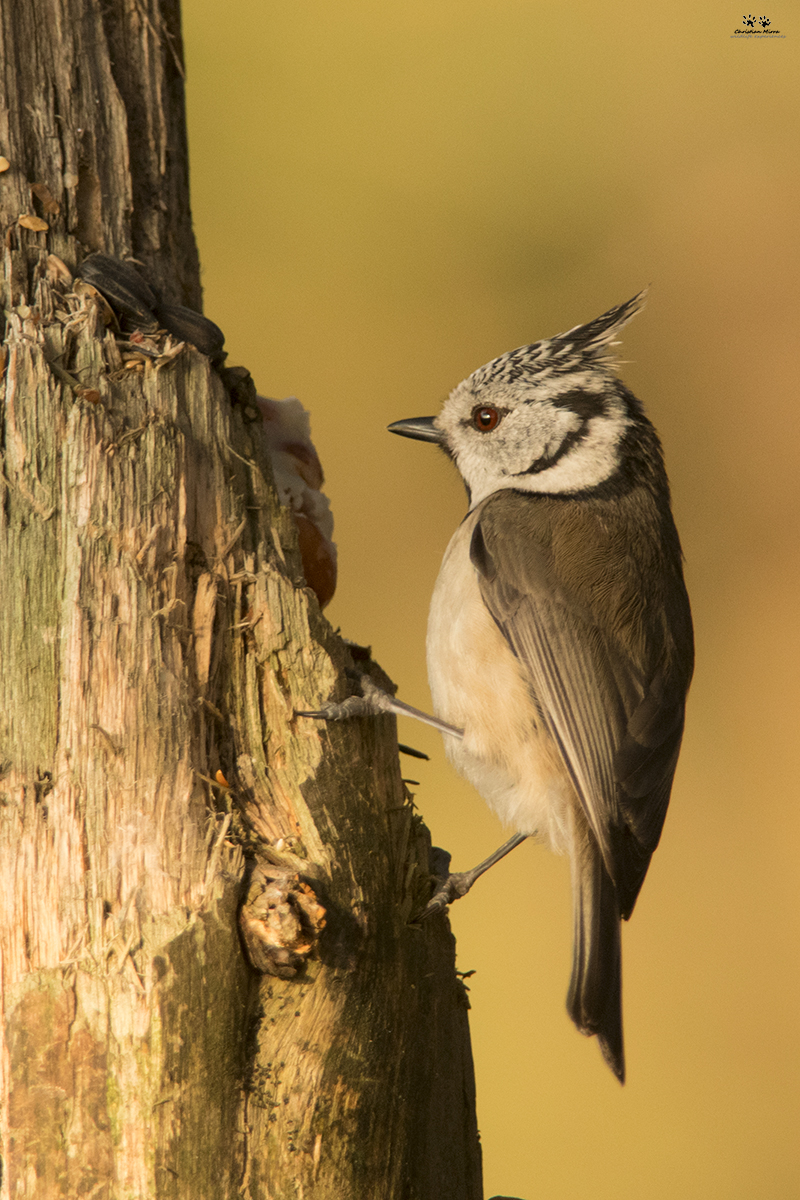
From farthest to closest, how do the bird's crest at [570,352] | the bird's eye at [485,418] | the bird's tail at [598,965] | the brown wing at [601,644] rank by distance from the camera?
the bird's eye at [485,418] → the bird's crest at [570,352] → the brown wing at [601,644] → the bird's tail at [598,965]

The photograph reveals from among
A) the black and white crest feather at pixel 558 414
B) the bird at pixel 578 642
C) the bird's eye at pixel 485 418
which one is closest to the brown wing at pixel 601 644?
the bird at pixel 578 642

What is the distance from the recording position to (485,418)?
195 centimetres

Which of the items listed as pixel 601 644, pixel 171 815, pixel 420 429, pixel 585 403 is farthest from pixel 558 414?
pixel 171 815

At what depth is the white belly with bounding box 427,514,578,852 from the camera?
1593mm

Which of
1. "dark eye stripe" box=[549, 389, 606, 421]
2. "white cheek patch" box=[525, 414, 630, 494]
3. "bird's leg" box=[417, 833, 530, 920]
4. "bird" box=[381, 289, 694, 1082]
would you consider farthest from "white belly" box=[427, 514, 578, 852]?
"dark eye stripe" box=[549, 389, 606, 421]

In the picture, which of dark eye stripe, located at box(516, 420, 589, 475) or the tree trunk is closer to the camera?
the tree trunk

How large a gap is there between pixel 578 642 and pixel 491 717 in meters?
0.19

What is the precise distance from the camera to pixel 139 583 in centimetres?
125

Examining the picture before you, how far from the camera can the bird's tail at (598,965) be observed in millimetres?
1428

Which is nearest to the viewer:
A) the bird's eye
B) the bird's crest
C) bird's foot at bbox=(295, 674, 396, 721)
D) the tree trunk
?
the tree trunk

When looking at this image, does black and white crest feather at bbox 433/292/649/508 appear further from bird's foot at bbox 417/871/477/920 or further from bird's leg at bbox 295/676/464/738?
bird's foot at bbox 417/871/477/920

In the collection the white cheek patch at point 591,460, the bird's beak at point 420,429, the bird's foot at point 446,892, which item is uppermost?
the bird's beak at point 420,429

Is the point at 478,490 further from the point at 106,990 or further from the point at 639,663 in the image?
the point at 106,990

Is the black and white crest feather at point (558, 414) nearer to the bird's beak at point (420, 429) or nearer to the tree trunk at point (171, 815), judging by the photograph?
the bird's beak at point (420, 429)
